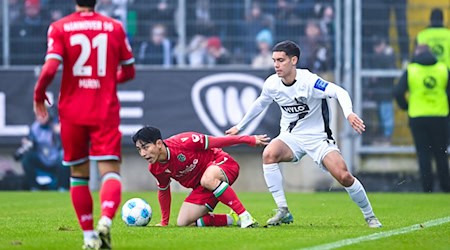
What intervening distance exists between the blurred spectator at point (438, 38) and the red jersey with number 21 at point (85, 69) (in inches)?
475

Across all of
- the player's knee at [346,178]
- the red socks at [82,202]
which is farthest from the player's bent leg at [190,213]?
the red socks at [82,202]

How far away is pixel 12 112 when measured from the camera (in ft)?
65.6

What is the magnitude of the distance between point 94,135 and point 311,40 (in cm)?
1214

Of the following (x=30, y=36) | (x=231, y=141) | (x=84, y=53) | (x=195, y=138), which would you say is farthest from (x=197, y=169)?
(x=30, y=36)

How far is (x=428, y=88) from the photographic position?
19.1 m

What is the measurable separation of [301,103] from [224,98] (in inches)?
335

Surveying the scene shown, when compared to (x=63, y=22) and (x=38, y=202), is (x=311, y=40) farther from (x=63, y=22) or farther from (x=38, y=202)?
(x=63, y=22)

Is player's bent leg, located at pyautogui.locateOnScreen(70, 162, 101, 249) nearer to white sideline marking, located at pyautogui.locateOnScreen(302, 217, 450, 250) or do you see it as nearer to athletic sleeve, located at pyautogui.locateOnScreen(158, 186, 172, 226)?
white sideline marking, located at pyautogui.locateOnScreen(302, 217, 450, 250)

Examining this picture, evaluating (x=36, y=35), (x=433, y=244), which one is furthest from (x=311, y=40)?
(x=433, y=244)

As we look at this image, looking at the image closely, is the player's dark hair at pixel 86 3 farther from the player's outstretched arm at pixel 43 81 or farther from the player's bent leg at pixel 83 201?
the player's bent leg at pixel 83 201

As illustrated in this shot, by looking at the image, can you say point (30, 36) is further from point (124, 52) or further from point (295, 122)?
point (124, 52)

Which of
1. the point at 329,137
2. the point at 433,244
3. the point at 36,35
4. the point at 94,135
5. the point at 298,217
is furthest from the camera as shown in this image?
the point at 36,35

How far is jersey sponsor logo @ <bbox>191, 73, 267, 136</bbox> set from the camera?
19688 mm

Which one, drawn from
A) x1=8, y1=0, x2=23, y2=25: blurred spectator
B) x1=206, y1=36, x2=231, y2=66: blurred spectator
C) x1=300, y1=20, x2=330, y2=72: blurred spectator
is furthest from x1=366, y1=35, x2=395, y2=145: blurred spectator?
x1=8, y1=0, x2=23, y2=25: blurred spectator
